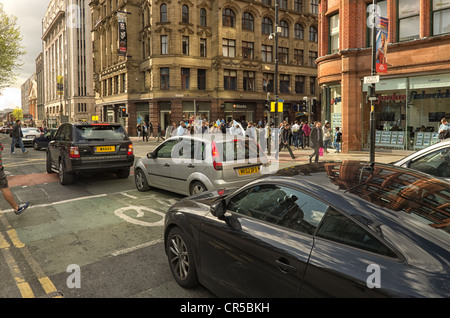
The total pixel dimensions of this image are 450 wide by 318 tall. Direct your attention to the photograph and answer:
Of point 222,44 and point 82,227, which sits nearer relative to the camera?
point 82,227

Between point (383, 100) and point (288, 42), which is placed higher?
point (288, 42)

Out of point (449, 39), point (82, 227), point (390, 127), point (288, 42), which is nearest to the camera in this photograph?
point (82, 227)

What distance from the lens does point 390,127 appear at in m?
18.2

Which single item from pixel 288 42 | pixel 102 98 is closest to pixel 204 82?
pixel 288 42

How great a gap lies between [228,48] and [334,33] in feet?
72.8

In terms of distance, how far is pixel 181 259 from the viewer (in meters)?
3.82

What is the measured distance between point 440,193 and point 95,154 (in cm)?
853

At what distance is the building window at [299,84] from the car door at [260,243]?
1778 inches

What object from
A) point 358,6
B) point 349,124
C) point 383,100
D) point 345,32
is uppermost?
point 358,6

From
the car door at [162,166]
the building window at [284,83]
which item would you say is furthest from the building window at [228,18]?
the car door at [162,166]

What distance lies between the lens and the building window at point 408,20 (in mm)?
16641

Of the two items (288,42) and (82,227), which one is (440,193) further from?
(288,42)

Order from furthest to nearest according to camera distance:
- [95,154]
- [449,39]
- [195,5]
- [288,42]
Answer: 1. [288,42]
2. [195,5]
3. [449,39]
4. [95,154]

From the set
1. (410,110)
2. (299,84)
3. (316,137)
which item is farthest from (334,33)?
(299,84)
